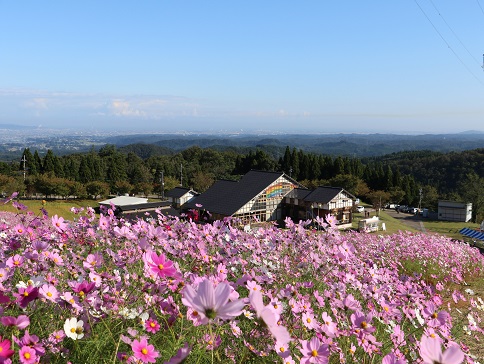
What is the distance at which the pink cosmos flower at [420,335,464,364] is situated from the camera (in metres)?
0.80

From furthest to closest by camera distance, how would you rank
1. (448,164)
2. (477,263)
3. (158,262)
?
(448,164) → (477,263) → (158,262)

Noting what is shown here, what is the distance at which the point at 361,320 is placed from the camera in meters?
1.55

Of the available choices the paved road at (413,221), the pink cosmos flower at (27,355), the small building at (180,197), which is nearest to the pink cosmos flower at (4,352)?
the pink cosmos flower at (27,355)

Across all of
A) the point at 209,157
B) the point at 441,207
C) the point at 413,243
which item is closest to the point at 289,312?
the point at 413,243

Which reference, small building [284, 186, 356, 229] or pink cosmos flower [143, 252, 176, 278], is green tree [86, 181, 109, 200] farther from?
pink cosmos flower [143, 252, 176, 278]

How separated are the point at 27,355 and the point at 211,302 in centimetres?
61

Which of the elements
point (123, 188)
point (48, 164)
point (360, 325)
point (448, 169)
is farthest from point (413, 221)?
point (448, 169)

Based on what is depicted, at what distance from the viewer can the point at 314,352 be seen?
1217mm

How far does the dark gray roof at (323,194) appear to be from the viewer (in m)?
22.5

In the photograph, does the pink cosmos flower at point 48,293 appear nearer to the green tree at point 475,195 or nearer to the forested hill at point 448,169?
the green tree at point 475,195

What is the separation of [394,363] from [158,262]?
29.7 inches

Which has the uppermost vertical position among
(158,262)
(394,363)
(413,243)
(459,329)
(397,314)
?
(158,262)

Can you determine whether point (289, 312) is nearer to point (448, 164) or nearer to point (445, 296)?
point (445, 296)

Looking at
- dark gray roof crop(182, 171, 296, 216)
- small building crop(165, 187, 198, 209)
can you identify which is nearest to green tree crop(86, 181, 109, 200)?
small building crop(165, 187, 198, 209)
